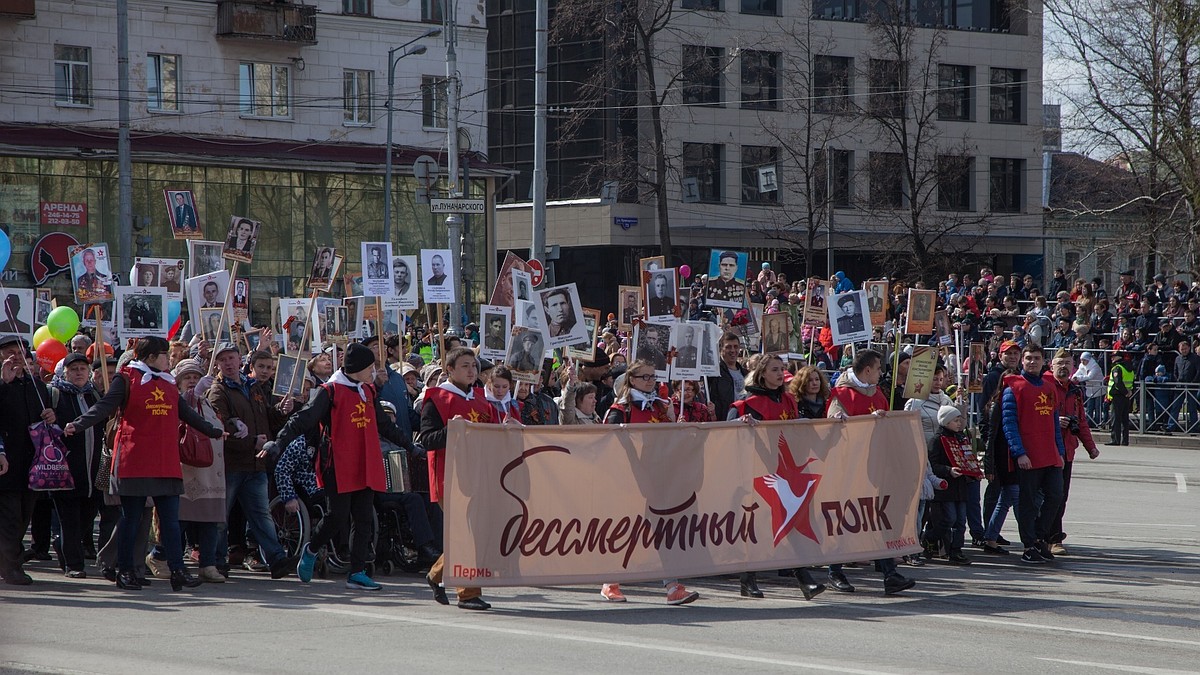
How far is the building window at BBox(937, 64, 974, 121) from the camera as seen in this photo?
5647 centimetres

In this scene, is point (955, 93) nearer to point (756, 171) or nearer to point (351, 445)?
point (756, 171)

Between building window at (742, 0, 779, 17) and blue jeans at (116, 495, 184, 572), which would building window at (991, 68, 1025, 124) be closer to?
building window at (742, 0, 779, 17)

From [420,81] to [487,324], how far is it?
31977 mm

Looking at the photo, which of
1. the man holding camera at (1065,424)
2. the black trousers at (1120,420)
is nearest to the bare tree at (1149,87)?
the black trousers at (1120,420)

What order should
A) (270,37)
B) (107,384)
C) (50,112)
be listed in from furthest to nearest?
(270,37), (50,112), (107,384)

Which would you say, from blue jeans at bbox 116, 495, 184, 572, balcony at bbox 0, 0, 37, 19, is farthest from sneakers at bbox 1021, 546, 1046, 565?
balcony at bbox 0, 0, 37, 19

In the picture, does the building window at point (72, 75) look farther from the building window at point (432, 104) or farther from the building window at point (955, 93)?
the building window at point (955, 93)

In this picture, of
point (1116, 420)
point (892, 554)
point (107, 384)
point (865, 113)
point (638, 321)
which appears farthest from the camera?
point (865, 113)

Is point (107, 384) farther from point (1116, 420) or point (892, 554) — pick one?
point (1116, 420)

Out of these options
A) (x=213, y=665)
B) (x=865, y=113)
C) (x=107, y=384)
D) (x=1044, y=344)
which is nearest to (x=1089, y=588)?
(x=213, y=665)

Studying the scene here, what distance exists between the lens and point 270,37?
42.2 metres

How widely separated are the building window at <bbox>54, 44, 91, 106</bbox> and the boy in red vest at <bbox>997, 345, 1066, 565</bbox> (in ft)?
105

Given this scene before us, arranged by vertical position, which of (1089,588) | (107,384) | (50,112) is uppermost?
(50,112)

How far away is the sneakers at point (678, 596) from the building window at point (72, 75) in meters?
33.1
